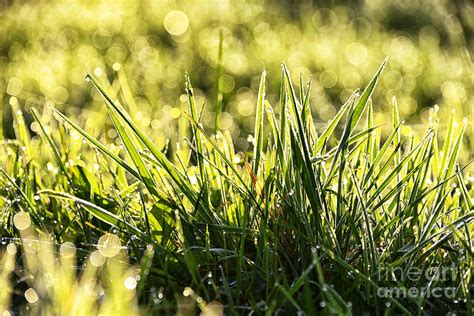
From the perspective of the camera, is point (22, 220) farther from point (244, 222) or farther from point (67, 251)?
point (244, 222)

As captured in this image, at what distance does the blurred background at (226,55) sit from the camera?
332 cm

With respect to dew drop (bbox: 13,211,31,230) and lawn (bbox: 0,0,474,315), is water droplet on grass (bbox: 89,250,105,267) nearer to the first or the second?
lawn (bbox: 0,0,474,315)

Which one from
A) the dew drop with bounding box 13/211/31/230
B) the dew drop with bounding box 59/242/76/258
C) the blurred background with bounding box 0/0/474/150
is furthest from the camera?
the blurred background with bounding box 0/0/474/150

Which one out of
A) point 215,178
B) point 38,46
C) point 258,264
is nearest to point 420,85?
point 38,46

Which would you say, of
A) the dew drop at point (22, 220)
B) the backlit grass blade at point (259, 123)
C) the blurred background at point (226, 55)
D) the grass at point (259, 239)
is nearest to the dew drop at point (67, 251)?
the grass at point (259, 239)

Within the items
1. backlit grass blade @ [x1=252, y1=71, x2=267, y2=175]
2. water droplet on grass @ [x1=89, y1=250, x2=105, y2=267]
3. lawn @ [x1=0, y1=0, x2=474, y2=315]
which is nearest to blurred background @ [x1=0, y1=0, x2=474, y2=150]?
lawn @ [x1=0, y1=0, x2=474, y2=315]

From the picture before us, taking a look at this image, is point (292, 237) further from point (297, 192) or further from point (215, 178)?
point (215, 178)

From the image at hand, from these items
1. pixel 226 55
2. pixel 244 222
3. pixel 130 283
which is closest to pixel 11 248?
pixel 130 283

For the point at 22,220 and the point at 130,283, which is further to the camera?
the point at 22,220

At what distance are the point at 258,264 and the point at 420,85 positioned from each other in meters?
2.49

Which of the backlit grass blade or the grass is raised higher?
the backlit grass blade

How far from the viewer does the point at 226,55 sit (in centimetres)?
407

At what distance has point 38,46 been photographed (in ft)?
13.4

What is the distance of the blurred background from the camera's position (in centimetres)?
332
